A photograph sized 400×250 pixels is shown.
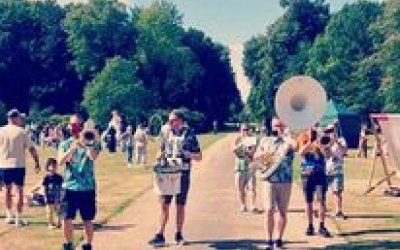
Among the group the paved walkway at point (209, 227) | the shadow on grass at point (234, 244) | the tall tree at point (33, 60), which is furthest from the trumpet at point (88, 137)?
the tall tree at point (33, 60)

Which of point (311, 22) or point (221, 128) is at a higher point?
point (311, 22)

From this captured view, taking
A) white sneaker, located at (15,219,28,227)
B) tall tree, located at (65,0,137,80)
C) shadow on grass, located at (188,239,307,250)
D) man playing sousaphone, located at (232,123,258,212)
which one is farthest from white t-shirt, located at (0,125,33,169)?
tall tree, located at (65,0,137,80)

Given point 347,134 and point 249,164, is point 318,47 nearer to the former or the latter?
point 347,134

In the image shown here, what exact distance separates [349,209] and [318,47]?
251 ft

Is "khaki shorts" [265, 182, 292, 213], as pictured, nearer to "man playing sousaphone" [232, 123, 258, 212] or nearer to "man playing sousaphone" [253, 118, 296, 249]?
"man playing sousaphone" [253, 118, 296, 249]

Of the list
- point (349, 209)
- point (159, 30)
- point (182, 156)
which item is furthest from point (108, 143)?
point (159, 30)

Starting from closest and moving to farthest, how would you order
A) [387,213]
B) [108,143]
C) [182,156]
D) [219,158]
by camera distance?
[182,156] < [387,213] < [219,158] < [108,143]

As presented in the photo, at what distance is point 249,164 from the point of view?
19141mm

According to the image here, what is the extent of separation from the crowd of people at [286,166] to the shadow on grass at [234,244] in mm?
406

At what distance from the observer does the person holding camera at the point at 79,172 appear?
12.9 metres

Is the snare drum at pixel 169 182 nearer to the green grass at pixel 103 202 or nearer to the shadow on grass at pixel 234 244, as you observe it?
the shadow on grass at pixel 234 244

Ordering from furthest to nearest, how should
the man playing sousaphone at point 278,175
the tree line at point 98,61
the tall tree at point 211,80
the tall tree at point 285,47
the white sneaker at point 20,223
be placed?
1. the tall tree at point 211,80
2. the tree line at point 98,61
3. the tall tree at point 285,47
4. the white sneaker at point 20,223
5. the man playing sousaphone at point 278,175

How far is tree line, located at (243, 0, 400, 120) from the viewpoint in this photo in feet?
255

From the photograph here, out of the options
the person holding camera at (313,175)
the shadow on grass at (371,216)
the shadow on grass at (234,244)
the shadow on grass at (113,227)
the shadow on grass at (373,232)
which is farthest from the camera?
the shadow on grass at (371,216)
